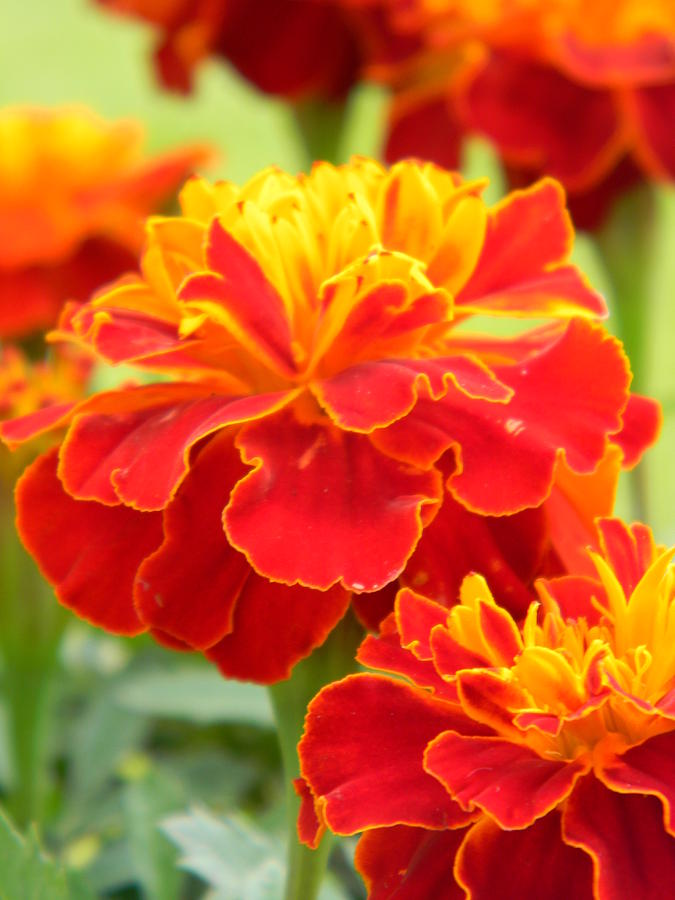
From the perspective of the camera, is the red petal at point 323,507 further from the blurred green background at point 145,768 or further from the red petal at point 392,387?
the blurred green background at point 145,768

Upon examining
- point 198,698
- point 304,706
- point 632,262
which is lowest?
point 198,698

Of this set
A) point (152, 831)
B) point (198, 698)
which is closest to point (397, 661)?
point (152, 831)

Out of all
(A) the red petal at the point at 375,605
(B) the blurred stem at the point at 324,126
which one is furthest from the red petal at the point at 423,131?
(A) the red petal at the point at 375,605

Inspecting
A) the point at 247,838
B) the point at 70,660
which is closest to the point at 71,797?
the point at 70,660

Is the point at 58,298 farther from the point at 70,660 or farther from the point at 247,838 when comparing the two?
the point at 247,838

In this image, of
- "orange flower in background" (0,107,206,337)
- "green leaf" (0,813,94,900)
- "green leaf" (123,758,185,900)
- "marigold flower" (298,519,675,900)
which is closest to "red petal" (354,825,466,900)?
"marigold flower" (298,519,675,900)

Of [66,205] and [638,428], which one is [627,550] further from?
[66,205]
